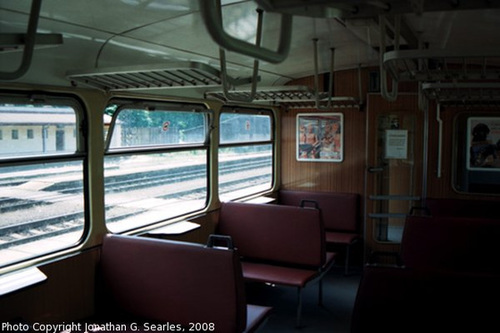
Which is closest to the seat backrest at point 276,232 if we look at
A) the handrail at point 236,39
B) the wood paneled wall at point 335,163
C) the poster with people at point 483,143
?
the wood paneled wall at point 335,163

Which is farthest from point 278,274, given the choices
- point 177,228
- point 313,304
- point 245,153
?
point 245,153

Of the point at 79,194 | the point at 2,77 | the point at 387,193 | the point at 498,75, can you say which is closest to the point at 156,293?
the point at 79,194

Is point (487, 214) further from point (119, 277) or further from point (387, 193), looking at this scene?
point (119, 277)

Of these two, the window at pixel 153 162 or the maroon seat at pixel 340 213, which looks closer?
the window at pixel 153 162

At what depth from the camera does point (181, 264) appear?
3035mm

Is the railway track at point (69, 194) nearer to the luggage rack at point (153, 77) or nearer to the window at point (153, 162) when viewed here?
the window at point (153, 162)

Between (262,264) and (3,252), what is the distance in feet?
7.48

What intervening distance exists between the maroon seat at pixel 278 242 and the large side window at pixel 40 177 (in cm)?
159

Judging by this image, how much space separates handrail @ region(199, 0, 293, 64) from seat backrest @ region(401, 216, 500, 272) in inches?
120

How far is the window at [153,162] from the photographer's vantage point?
3.53m

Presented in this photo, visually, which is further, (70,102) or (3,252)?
(70,102)

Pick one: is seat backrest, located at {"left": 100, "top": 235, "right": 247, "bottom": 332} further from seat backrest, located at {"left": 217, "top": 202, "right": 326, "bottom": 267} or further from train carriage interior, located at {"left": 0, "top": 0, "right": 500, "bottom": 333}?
Answer: seat backrest, located at {"left": 217, "top": 202, "right": 326, "bottom": 267}

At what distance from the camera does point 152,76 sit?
9.17 ft

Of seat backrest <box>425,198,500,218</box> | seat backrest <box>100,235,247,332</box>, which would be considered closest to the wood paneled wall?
seat backrest <box>425,198,500,218</box>
